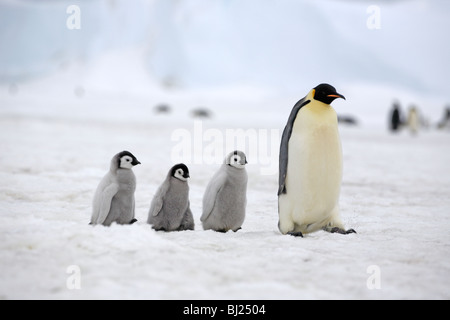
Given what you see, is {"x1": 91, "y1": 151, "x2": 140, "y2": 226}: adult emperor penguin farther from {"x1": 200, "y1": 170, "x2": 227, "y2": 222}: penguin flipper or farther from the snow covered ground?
{"x1": 200, "y1": 170, "x2": 227, "y2": 222}: penguin flipper

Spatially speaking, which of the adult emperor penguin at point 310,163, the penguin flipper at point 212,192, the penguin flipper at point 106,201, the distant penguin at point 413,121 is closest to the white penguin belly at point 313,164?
the adult emperor penguin at point 310,163

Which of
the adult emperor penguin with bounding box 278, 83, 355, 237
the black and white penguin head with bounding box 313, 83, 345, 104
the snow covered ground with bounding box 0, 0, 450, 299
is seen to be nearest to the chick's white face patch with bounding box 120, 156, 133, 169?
the snow covered ground with bounding box 0, 0, 450, 299

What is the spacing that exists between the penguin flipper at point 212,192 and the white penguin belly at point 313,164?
0.44m

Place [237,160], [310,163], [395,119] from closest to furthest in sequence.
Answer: [310,163], [237,160], [395,119]

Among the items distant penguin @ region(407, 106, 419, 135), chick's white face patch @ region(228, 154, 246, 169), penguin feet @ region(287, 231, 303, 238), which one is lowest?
penguin feet @ region(287, 231, 303, 238)

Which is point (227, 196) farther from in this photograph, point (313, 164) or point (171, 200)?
point (313, 164)

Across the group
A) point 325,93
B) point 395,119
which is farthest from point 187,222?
point 395,119

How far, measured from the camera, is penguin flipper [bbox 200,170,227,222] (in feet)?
10.5

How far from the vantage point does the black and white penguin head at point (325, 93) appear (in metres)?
3.02

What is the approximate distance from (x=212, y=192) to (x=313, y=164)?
0.70 m

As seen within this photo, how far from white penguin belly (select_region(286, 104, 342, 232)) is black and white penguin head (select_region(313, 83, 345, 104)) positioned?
0.05m

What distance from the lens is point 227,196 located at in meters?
3.21
